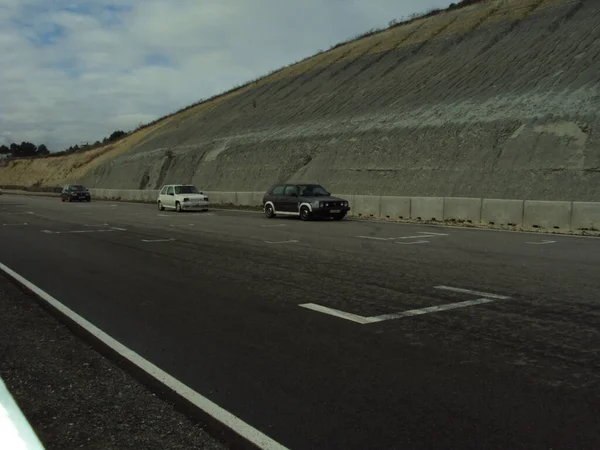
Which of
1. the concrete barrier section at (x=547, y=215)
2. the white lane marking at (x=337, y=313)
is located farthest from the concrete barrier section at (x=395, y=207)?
the white lane marking at (x=337, y=313)

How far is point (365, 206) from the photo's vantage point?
24641 mm

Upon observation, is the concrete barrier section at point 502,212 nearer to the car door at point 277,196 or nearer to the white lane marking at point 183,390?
the car door at point 277,196

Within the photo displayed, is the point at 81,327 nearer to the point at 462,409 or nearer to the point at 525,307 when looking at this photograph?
the point at 462,409

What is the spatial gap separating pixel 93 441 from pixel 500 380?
9.94 ft

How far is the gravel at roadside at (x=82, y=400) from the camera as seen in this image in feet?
11.2

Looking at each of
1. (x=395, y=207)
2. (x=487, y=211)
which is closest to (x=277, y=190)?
(x=395, y=207)

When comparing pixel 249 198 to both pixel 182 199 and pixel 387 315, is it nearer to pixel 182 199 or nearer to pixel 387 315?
pixel 182 199

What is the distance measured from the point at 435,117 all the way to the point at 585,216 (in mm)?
17355

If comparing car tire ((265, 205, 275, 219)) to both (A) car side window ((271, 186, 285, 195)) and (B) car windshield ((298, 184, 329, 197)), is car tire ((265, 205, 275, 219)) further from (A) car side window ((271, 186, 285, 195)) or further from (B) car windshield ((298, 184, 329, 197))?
(B) car windshield ((298, 184, 329, 197))

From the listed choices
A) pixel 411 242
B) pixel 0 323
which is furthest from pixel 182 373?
pixel 411 242

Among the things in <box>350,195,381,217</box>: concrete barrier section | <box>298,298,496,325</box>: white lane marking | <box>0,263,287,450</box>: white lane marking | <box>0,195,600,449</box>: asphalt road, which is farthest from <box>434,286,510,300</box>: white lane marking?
<box>350,195,381,217</box>: concrete barrier section

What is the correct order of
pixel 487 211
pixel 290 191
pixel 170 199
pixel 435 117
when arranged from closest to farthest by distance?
pixel 487 211, pixel 290 191, pixel 170 199, pixel 435 117

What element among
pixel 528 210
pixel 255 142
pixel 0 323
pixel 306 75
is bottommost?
pixel 0 323

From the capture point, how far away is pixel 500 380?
4289 millimetres
